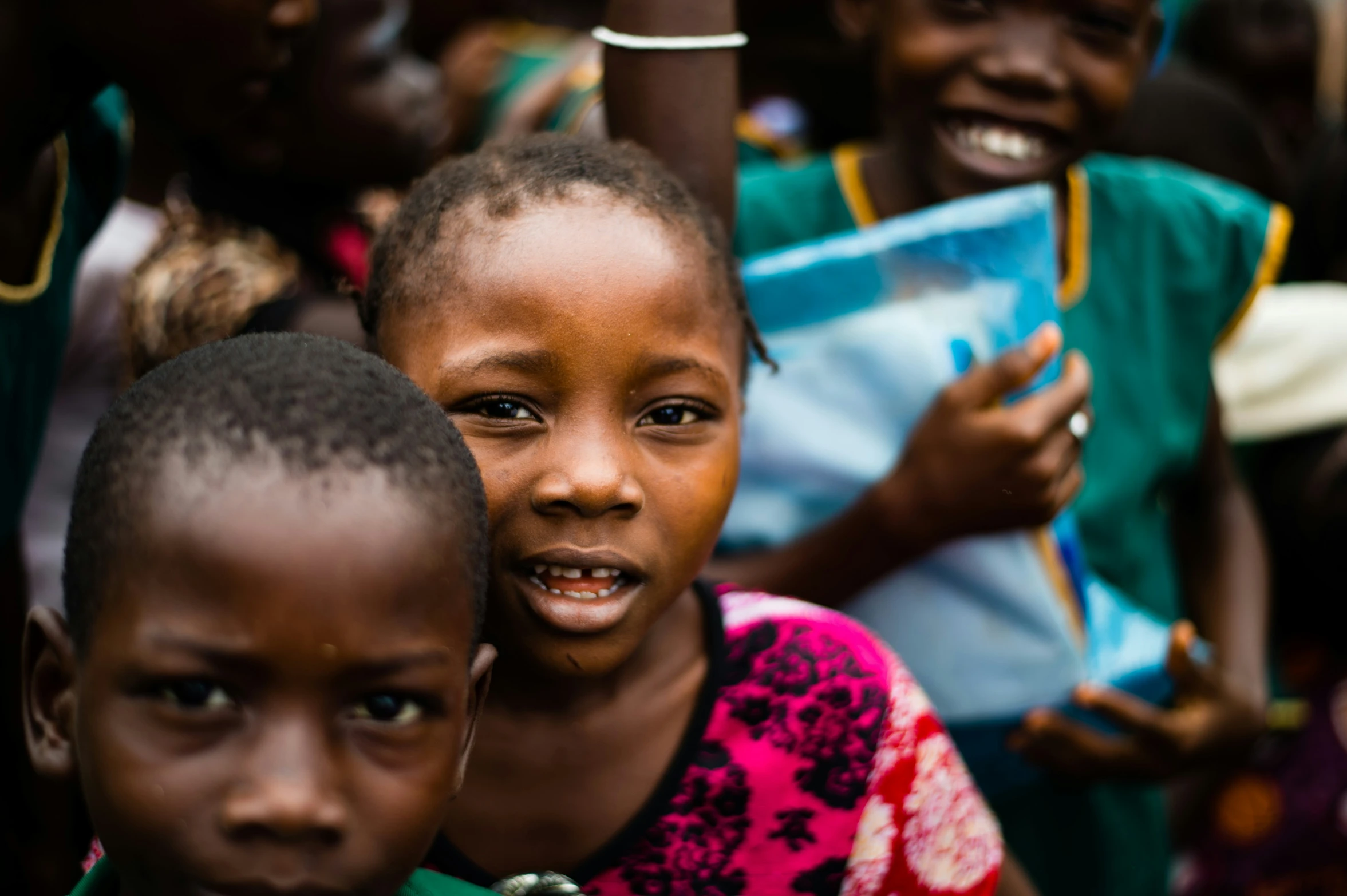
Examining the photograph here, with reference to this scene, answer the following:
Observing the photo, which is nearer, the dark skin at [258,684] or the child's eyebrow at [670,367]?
the dark skin at [258,684]

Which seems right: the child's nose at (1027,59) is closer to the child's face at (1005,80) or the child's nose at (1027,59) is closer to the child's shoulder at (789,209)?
the child's face at (1005,80)

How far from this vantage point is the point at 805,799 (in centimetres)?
120

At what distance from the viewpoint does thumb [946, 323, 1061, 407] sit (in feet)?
5.11

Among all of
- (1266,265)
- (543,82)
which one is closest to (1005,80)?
(1266,265)

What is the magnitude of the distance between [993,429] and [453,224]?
707mm

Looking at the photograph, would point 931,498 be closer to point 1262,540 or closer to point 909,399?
point 909,399

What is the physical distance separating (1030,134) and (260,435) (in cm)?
130

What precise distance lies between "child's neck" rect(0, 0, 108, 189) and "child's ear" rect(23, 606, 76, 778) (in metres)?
0.77

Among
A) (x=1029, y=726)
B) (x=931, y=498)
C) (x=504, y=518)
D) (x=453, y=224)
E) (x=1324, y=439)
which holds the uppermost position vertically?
(x=453, y=224)

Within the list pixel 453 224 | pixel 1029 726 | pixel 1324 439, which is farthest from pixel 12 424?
pixel 1324 439

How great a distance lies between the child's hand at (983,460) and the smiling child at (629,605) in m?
0.28

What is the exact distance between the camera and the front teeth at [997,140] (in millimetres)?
1818

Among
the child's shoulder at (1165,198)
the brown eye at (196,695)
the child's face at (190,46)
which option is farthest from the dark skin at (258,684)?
the child's shoulder at (1165,198)

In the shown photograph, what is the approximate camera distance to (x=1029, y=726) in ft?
5.45
